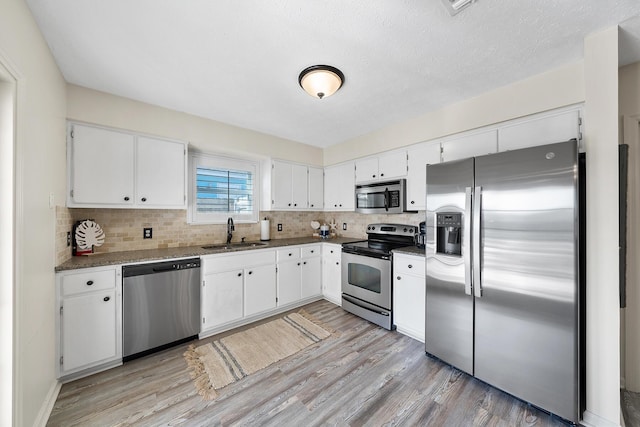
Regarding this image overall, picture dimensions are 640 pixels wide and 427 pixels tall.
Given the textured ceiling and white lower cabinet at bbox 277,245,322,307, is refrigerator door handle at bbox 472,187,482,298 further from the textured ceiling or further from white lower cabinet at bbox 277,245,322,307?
white lower cabinet at bbox 277,245,322,307

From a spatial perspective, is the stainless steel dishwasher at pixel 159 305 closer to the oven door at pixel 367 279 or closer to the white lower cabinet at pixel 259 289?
the white lower cabinet at pixel 259 289

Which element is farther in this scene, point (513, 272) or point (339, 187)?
point (339, 187)

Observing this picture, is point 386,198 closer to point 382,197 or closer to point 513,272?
point 382,197

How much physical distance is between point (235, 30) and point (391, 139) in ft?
7.30

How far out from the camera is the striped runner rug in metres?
2.00

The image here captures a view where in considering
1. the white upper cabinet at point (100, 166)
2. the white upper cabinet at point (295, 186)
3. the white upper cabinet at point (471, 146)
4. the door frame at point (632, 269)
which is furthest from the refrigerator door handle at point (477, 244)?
the white upper cabinet at point (100, 166)

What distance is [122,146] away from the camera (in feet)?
7.81

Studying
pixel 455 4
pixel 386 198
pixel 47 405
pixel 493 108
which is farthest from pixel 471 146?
pixel 47 405

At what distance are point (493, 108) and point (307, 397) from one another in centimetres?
297

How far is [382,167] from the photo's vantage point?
3291 millimetres

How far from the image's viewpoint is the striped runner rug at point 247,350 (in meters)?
2.00

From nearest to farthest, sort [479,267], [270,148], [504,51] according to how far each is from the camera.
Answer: [504,51] → [479,267] → [270,148]

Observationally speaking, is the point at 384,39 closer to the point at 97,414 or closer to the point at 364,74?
the point at 364,74

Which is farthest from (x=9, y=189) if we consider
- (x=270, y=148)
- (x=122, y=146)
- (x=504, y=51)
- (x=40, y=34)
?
(x=504, y=51)
